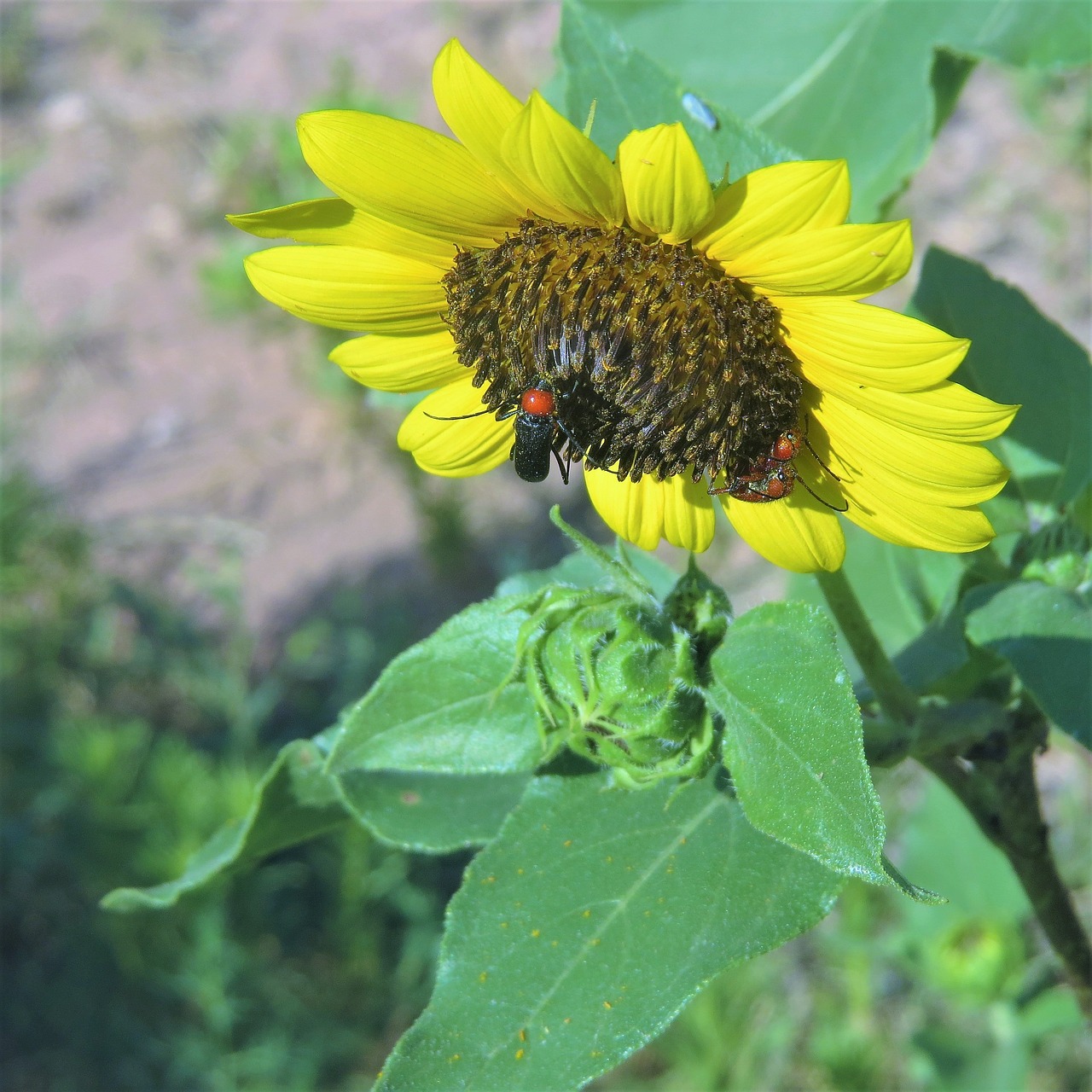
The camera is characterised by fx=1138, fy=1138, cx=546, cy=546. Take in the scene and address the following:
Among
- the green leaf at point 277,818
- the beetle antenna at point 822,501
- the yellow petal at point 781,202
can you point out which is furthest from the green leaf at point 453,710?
the yellow petal at point 781,202

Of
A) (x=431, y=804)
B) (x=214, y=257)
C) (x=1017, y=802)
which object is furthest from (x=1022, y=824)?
(x=214, y=257)

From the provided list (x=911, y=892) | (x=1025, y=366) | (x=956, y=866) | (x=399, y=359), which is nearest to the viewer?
(x=911, y=892)

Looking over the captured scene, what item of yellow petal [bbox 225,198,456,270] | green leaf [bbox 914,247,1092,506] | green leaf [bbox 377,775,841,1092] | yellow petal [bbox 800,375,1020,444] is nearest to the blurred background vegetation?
green leaf [bbox 914,247,1092,506]

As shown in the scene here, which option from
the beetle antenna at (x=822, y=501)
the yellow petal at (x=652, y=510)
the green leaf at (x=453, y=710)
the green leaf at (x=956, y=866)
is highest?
the beetle antenna at (x=822, y=501)

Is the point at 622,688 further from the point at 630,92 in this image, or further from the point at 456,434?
the point at 630,92

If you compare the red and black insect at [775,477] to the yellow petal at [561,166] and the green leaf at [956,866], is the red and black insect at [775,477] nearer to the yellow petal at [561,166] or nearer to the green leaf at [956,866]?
→ the yellow petal at [561,166]

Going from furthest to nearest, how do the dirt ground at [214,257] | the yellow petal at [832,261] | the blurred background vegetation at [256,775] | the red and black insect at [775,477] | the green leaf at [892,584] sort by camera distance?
1. the dirt ground at [214,257]
2. the blurred background vegetation at [256,775]
3. the green leaf at [892,584]
4. the red and black insect at [775,477]
5. the yellow petal at [832,261]

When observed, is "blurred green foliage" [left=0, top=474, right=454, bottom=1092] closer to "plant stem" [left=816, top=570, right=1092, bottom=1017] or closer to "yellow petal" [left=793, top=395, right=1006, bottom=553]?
"plant stem" [left=816, top=570, right=1092, bottom=1017]
